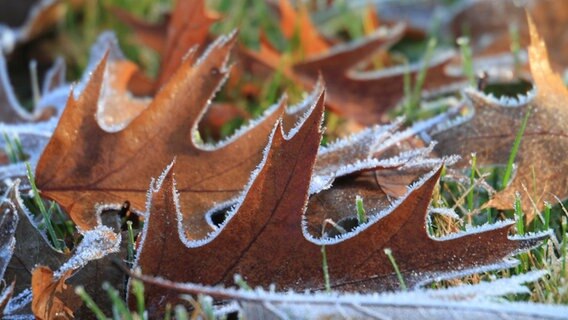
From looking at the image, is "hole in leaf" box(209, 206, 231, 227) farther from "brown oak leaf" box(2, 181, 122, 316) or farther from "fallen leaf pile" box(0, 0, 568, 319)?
"brown oak leaf" box(2, 181, 122, 316)

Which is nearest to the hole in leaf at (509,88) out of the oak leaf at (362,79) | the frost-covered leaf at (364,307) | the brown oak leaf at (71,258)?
the oak leaf at (362,79)

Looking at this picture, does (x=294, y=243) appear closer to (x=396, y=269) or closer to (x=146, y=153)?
(x=396, y=269)

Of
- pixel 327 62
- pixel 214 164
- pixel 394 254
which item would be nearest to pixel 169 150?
pixel 214 164

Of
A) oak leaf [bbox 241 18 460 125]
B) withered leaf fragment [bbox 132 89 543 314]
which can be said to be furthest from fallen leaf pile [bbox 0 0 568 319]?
oak leaf [bbox 241 18 460 125]

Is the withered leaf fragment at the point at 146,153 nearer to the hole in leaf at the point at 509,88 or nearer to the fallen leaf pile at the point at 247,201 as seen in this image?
the fallen leaf pile at the point at 247,201

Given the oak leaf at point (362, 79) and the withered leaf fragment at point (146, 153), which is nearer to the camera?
the withered leaf fragment at point (146, 153)

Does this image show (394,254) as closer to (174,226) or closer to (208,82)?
(174,226)

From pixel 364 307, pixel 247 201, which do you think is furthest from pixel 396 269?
pixel 247 201
